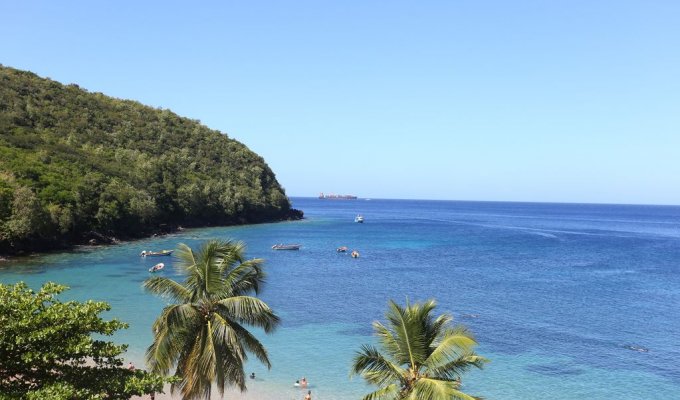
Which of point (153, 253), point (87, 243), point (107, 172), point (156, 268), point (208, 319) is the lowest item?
point (156, 268)

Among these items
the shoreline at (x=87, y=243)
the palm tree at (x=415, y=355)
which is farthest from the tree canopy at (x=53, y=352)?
the shoreline at (x=87, y=243)

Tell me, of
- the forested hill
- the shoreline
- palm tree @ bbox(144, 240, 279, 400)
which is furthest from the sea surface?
palm tree @ bbox(144, 240, 279, 400)

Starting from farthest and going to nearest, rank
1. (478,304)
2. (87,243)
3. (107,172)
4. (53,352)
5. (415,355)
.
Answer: (107,172)
(87,243)
(478,304)
(415,355)
(53,352)

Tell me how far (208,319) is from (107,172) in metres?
92.3

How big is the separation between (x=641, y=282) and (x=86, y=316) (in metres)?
70.0

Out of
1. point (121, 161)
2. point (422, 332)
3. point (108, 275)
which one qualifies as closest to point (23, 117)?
point (121, 161)

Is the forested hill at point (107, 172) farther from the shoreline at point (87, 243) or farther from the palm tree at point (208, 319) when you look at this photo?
the palm tree at point (208, 319)

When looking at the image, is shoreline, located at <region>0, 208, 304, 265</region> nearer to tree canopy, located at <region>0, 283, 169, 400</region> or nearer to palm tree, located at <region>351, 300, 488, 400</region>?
tree canopy, located at <region>0, 283, 169, 400</region>

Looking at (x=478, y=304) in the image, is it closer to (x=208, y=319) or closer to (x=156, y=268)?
(x=156, y=268)

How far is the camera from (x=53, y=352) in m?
12.0

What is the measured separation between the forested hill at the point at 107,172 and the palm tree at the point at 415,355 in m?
65.4

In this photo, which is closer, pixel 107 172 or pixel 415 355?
pixel 415 355

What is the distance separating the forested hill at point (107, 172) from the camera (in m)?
73.9

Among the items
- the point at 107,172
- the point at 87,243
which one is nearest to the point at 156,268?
the point at 87,243
